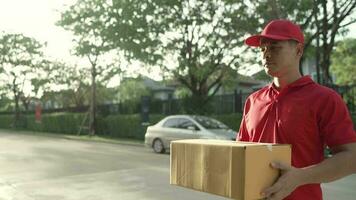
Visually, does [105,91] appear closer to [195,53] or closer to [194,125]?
[195,53]

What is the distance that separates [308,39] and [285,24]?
2105cm

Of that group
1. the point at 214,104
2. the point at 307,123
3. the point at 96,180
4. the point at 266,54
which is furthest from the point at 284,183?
the point at 214,104

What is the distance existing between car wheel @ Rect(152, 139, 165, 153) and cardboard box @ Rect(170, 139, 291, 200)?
17620 millimetres

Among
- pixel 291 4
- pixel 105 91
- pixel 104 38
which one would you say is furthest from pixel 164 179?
→ pixel 105 91

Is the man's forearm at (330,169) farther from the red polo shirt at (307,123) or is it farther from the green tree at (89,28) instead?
the green tree at (89,28)

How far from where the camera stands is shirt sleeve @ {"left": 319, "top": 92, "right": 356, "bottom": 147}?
93.1 inches

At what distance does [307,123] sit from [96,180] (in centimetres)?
1034

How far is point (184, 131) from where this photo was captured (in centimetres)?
1909

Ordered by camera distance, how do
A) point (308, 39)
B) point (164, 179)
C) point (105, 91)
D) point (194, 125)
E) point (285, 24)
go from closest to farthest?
1. point (285, 24)
2. point (164, 179)
3. point (194, 125)
4. point (308, 39)
5. point (105, 91)

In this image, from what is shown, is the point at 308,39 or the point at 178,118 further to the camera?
the point at 308,39

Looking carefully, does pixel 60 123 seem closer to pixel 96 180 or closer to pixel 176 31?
pixel 176 31

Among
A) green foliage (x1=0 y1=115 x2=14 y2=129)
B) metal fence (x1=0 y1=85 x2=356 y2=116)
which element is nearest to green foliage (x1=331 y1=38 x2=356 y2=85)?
metal fence (x1=0 y1=85 x2=356 y2=116)

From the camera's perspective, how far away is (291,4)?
2145 centimetres

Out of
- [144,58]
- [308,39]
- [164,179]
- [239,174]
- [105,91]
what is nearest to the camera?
[239,174]
